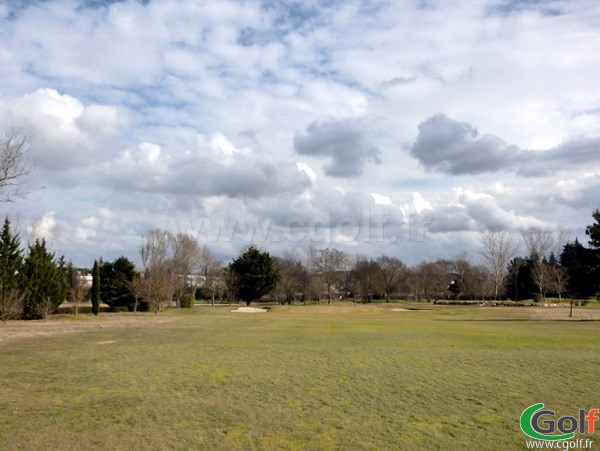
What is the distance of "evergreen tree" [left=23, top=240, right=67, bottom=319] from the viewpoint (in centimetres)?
3741

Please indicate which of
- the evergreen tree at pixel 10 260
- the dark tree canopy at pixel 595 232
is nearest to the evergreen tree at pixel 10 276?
the evergreen tree at pixel 10 260

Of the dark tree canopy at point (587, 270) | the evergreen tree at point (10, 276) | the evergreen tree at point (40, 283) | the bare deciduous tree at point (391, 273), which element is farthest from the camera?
the bare deciduous tree at point (391, 273)

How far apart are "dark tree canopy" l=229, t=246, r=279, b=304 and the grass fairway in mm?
50037

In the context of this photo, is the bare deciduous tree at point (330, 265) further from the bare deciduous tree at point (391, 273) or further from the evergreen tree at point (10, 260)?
the evergreen tree at point (10, 260)

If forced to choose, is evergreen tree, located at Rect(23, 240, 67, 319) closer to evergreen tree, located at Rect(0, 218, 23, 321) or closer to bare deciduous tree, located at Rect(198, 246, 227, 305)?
evergreen tree, located at Rect(0, 218, 23, 321)

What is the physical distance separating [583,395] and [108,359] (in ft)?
43.6

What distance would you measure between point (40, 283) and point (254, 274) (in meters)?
34.4

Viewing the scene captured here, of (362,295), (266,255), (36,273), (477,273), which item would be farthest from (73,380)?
(477,273)

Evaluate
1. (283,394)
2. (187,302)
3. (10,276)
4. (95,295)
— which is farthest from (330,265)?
(283,394)

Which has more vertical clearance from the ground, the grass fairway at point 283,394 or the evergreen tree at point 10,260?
the evergreen tree at point 10,260

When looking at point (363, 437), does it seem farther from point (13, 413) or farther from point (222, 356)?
point (222, 356)

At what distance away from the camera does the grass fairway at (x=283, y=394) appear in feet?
25.2

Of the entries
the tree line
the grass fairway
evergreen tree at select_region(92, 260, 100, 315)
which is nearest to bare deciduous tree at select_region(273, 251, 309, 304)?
the tree line

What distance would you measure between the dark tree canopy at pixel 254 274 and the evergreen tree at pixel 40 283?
31.6 metres
